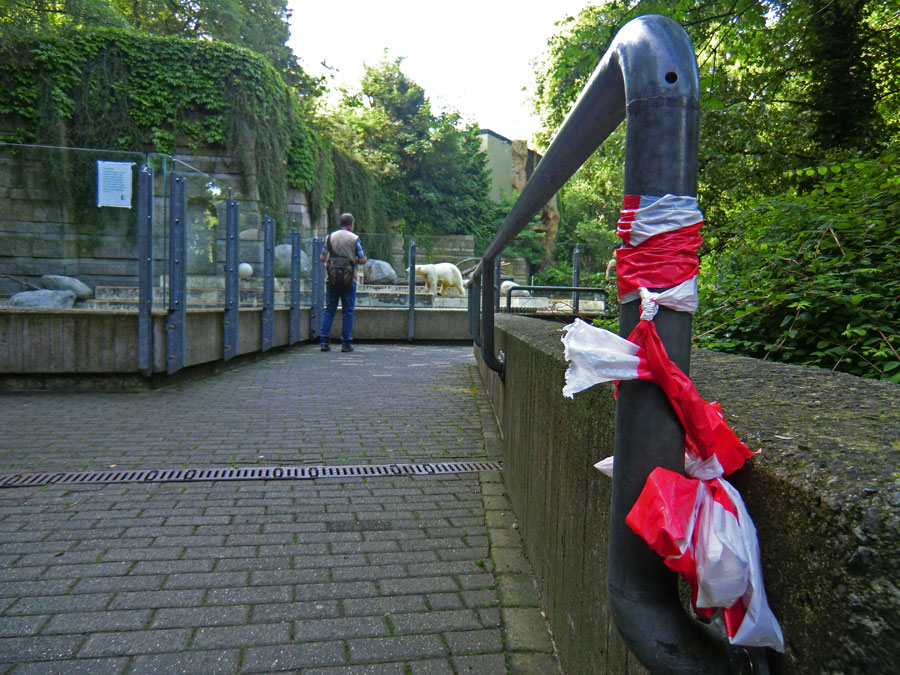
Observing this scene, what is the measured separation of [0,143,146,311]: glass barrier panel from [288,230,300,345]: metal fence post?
206 inches

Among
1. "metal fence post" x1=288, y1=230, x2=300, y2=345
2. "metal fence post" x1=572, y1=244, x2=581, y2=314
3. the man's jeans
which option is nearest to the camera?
the man's jeans

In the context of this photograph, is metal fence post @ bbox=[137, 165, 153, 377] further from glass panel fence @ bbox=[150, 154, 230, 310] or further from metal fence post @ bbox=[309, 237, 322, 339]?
metal fence post @ bbox=[309, 237, 322, 339]

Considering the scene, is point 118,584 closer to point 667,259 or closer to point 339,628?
point 339,628

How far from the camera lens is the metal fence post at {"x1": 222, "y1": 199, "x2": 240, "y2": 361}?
9.82 metres

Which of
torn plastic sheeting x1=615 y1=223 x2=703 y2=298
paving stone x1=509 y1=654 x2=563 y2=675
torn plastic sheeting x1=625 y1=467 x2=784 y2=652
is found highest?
torn plastic sheeting x1=615 y1=223 x2=703 y2=298

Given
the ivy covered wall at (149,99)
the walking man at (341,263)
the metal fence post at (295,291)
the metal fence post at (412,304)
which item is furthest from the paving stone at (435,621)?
the ivy covered wall at (149,99)

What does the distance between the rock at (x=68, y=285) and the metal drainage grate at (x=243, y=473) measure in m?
4.00

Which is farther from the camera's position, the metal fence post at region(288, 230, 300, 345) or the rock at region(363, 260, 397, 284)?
the rock at region(363, 260, 397, 284)

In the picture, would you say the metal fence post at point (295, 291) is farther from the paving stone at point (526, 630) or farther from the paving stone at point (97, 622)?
the paving stone at point (526, 630)

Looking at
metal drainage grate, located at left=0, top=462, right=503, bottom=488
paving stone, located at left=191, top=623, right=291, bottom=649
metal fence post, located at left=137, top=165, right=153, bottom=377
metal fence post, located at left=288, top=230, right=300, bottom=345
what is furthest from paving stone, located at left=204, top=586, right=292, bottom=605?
metal fence post, located at left=288, top=230, right=300, bottom=345

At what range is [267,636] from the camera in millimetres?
2629

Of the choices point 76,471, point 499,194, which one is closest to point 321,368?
point 76,471

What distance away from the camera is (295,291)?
13820mm

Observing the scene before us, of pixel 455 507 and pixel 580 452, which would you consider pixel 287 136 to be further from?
pixel 580 452
